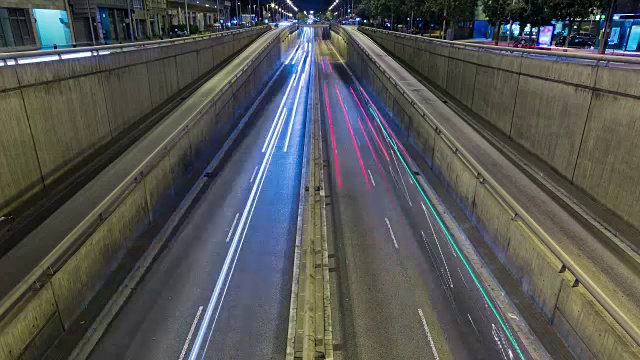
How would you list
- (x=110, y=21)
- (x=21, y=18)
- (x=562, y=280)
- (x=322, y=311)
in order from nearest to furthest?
(x=562, y=280)
(x=322, y=311)
(x=21, y=18)
(x=110, y=21)

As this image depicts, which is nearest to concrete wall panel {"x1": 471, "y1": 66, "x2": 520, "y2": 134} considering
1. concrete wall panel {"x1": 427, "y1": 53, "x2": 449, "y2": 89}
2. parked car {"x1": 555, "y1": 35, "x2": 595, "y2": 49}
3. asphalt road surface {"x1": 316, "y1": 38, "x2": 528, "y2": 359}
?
asphalt road surface {"x1": 316, "y1": 38, "x2": 528, "y2": 359}

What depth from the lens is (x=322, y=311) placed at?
9.97 meters

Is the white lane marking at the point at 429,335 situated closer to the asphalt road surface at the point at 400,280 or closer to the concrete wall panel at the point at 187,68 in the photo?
the asphalt road surface at the point at 400,280

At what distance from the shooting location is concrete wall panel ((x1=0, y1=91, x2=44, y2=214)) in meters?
11.0

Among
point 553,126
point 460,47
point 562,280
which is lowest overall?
point 562,280

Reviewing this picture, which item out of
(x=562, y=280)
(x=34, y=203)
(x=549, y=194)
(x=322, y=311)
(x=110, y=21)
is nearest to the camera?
(x=562, y=280)

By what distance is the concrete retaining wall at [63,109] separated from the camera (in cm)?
1134

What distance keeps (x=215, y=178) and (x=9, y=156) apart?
886 centimetres

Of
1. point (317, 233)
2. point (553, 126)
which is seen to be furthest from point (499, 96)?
point (317, 233)

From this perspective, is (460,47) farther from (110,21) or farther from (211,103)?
(110,21)

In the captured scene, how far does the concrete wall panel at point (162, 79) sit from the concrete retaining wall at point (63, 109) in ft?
0.18

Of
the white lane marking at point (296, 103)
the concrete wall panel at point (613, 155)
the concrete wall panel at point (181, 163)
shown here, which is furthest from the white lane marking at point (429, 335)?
the white lane marking at point (296, 103)

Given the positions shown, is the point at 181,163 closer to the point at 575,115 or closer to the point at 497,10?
the point at 575,115

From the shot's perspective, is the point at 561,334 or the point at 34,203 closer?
→ the point at 561,334
